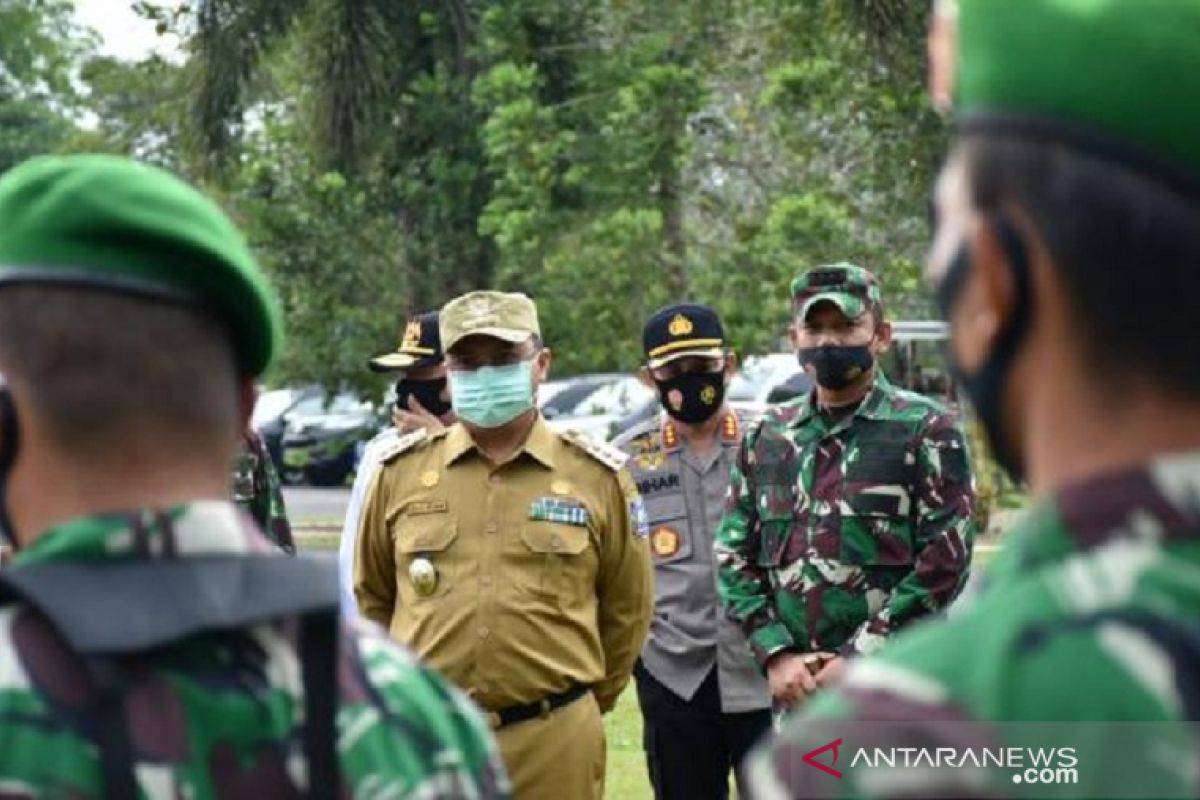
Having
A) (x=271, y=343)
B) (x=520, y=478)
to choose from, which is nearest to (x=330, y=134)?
(x=520, y=478)

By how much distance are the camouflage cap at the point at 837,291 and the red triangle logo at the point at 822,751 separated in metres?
4.82

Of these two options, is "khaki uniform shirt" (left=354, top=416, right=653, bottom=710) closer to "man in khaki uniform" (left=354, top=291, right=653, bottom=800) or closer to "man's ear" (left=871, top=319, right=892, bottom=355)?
"man in khaki uniform" (left=354, top=291, right=653, bottom=800)

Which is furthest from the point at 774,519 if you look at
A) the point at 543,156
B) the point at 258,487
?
the point at 543,156

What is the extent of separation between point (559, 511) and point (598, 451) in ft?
0.81

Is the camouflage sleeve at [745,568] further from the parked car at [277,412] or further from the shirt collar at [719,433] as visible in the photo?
the parked car at [277,412]

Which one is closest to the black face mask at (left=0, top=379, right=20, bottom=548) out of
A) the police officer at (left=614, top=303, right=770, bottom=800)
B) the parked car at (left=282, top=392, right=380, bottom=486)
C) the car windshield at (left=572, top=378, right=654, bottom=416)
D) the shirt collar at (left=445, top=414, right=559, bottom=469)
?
the shirt collar at (left=445, top=414, right=559, bottom=469)

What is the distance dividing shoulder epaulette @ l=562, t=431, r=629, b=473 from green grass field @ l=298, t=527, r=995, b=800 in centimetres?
293

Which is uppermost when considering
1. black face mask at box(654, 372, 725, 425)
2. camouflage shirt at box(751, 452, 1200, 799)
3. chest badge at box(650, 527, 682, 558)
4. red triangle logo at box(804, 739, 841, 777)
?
camouflage shirt at box(751, 452, 1200, 799)

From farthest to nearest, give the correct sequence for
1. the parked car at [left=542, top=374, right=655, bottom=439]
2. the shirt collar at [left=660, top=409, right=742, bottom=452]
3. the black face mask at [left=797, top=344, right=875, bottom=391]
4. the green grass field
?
1. the parked car at [left=542, top=374, right=655, bottom=439]
2. the green grass field
3. the shirt collar at [left=660, top=409, right=742, bottom=452]
4. the black face mask at [left=797, top=344, right=875, bottom=391]

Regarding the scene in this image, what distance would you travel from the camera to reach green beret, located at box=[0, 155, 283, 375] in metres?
2.44

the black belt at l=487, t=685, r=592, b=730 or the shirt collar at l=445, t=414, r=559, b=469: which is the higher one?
the shirt collar at l=445, t=414, r=559, b=469

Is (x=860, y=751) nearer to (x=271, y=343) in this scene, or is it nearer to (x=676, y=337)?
(x=271, y=343)

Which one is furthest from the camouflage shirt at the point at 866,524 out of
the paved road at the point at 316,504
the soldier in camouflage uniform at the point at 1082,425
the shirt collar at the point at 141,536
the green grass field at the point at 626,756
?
the paved road at the point at 316,504

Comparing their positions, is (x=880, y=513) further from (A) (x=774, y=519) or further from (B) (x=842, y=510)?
(A) (x=774, y=519)
